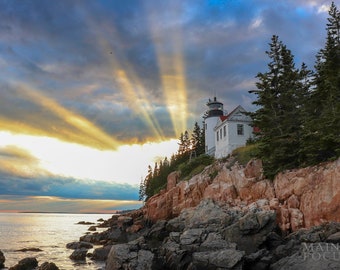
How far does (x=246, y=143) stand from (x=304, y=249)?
99.5 feet

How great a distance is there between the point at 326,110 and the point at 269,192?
893cm

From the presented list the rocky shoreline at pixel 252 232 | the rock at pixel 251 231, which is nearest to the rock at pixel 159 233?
the rocky shoreline at pixel 252 232

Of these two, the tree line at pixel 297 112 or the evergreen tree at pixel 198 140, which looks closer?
the tree line at pixel 297 112

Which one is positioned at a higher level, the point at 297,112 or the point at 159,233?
the point at 297,112

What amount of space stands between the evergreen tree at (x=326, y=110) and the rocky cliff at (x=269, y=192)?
1.39 meters

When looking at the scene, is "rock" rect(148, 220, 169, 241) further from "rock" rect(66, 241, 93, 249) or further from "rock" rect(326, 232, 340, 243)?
"rock" rect(326, 232, 340, 243)

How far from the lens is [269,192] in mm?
31516

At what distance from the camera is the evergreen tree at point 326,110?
85.8 feet

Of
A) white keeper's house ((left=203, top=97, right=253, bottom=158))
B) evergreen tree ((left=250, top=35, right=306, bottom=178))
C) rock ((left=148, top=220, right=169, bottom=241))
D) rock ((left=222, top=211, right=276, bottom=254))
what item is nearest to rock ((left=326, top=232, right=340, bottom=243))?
rock ((left=222, top=211, right=276, bottom=254))

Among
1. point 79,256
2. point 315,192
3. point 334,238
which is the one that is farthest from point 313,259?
point 79,256

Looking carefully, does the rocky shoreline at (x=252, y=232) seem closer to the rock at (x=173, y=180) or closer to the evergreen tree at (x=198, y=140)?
the rock at (x=173, y=180)

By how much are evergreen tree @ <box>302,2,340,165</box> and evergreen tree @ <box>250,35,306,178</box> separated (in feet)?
5.45

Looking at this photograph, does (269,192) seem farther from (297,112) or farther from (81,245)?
(81,245)

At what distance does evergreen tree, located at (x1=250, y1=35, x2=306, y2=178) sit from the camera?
30.9m
